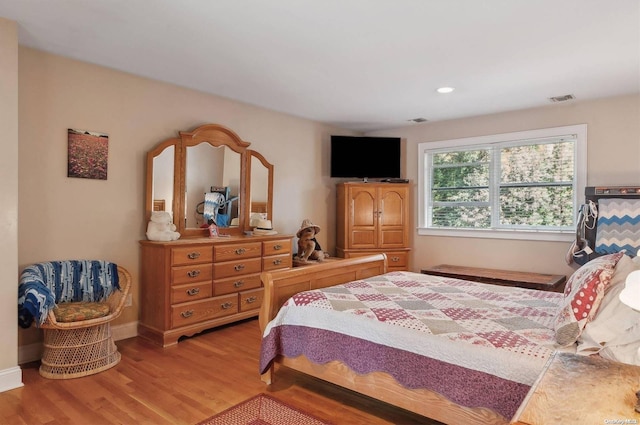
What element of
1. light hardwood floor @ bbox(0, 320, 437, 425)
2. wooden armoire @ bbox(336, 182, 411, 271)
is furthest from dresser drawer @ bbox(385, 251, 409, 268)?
light hardwood floor @ bbox(0, 320, 437, 425)

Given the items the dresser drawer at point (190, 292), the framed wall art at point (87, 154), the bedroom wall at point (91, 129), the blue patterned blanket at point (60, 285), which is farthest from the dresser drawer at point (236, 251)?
the framed wall art at point (87, 154)

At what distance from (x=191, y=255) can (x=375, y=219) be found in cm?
262

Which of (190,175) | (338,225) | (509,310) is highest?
(190,175)

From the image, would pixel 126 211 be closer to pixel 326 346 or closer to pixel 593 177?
pixel 326 346

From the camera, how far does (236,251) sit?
12.8 feet

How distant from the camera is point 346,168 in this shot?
215 inches

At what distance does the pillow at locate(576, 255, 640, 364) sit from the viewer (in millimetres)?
1641

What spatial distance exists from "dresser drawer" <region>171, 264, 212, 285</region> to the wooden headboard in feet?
12.1

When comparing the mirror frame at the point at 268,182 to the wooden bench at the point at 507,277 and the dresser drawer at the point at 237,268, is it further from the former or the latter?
the wooden bench at the point at 507,277

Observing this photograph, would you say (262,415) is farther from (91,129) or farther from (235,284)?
(91,129)

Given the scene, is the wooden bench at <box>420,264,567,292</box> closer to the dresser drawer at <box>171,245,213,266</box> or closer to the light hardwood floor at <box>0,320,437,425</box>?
the light hardwood floor at <box>0,320,437,425</box>

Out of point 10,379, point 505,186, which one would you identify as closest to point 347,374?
point 10,379

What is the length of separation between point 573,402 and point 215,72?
11.1ft

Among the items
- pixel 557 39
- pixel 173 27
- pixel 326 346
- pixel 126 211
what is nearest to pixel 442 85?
pixel 557 39
